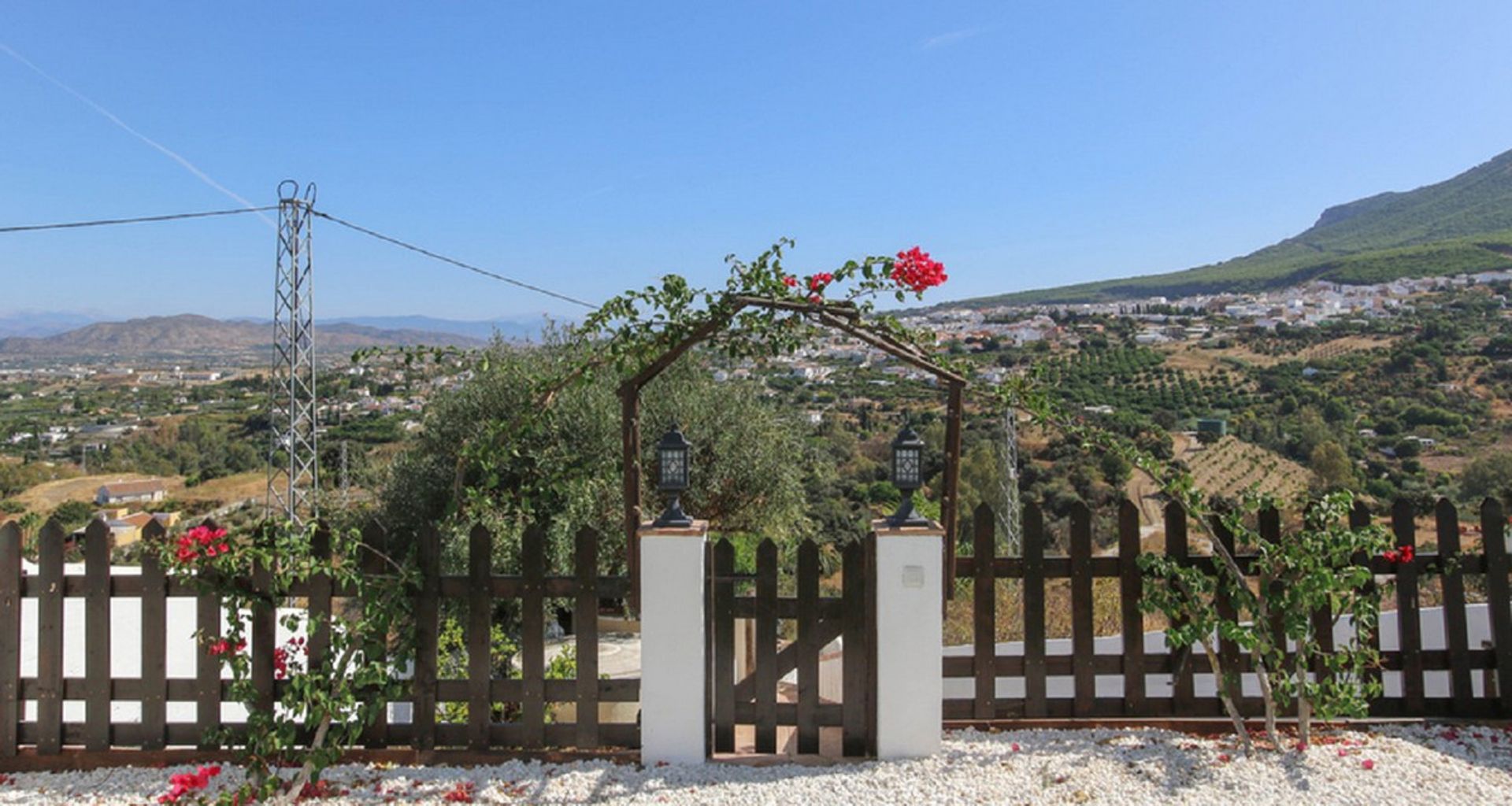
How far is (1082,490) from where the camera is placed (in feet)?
82.2

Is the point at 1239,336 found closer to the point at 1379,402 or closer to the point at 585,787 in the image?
the point at 1379,402

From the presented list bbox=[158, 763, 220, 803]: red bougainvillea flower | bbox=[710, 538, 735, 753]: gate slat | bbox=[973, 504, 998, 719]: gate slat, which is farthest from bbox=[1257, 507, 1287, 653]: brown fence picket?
bbox=[158, 763, 220, 803]: red bougainvillea flower

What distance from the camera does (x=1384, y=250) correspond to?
64.3 meters

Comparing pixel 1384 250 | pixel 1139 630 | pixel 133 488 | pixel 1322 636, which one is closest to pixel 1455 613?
pixel 1322 636

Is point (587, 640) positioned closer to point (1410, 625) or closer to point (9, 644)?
point (9, 644)

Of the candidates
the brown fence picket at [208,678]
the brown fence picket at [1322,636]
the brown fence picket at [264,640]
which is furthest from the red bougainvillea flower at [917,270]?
the brown fence picket at [208,678]

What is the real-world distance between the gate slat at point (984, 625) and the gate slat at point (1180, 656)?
844 mm

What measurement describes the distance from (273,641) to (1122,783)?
3.74m

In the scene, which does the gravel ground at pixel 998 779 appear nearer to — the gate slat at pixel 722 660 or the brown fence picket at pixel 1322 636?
the gate slat at pixel 722 660

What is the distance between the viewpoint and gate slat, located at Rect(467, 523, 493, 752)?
13.9ft

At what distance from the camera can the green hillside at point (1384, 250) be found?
55.4 metres

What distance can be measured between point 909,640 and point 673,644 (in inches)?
41.2

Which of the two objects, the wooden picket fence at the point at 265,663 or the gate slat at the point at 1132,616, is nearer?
the wooden picket fence at the point at 265,663

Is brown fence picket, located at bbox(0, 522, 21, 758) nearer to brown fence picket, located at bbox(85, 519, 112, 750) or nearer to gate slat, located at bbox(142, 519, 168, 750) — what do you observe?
brown fence picket, located at bbox(85, 519, 112, 750)
